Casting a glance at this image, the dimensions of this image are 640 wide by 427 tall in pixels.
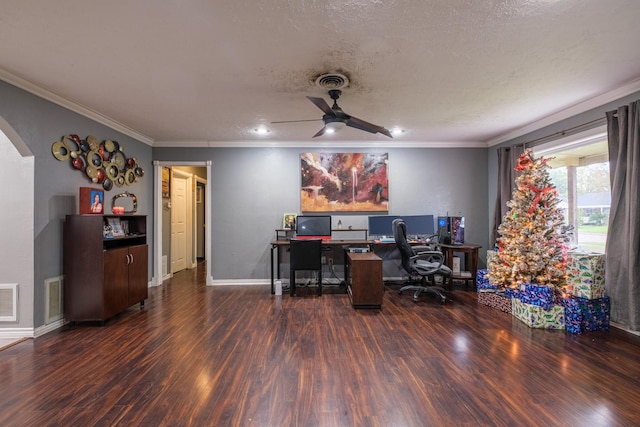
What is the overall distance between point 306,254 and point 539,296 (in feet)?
9.35

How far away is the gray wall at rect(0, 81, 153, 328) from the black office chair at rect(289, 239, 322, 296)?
8.87 ft

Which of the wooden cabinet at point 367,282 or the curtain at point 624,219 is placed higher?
the curtain at point 624,219

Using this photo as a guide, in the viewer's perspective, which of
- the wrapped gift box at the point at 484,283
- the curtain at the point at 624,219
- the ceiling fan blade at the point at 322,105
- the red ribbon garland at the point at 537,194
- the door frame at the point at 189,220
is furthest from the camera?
the door frame at the point at 189,220

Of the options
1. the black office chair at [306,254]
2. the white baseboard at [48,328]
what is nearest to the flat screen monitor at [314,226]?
the black office chair at [306,254]

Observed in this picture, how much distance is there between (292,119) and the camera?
380 centimetres

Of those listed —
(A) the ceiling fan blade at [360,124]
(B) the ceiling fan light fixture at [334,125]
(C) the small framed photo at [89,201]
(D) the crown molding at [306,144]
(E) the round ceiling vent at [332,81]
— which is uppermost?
(E) the round ceiling vent at [332,81]

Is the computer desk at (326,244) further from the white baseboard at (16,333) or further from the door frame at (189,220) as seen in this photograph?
the door frame at (189,220)

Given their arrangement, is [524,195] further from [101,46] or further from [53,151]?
[53,151]

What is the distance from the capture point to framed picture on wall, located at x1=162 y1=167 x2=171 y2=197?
5.34 metres

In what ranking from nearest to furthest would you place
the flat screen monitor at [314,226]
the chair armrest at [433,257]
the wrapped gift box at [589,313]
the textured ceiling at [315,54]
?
the textured ceiling at [315,54] → the wrapped gift box at [589,313] → the chair armrest at [433,257] → the flat screen monitor at [314,226]

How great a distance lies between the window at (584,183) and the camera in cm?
351

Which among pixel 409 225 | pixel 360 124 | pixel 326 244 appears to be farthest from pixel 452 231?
pixel 360 124

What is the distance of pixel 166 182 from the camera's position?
5445 mm

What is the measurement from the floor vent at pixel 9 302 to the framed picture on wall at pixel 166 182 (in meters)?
2.78
